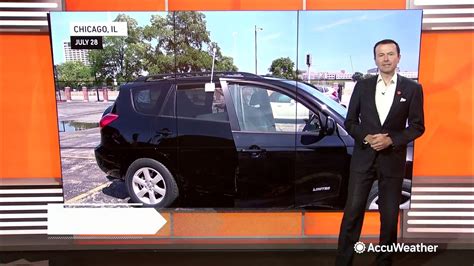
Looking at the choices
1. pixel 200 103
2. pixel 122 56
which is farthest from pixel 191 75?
pixel 122 56

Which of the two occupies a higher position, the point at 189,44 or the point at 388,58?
the point at 189,44

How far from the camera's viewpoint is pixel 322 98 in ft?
10.3

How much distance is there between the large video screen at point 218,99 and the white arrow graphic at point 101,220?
0.93ft

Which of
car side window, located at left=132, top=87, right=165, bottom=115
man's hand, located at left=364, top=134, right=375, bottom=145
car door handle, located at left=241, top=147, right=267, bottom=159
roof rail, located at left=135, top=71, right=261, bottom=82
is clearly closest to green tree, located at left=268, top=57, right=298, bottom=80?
roof rail, located at left=135, top=71, right=261, bottom=82

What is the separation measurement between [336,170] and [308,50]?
3.58 ft

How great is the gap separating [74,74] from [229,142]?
149 centimetres

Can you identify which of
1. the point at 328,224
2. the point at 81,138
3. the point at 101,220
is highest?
the point at 81,138

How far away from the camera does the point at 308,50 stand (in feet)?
10.1

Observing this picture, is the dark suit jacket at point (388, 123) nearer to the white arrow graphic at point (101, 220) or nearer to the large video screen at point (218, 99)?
the large video screen at point (218, 99)

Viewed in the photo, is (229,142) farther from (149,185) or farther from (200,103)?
(149,185)

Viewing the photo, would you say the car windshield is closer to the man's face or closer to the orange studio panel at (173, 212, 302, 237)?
the man's face

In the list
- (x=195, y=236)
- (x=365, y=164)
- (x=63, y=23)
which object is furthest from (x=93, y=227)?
(x=365, y=164)

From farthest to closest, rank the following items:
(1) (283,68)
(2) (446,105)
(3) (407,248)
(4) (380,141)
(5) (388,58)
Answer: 1. (3) (407,248)
2. (2) (446,105)
3. (1) (283,68)
4. (5) (388,58)
5. (4) (380,141)

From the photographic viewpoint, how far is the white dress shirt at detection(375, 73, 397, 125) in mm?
2766
